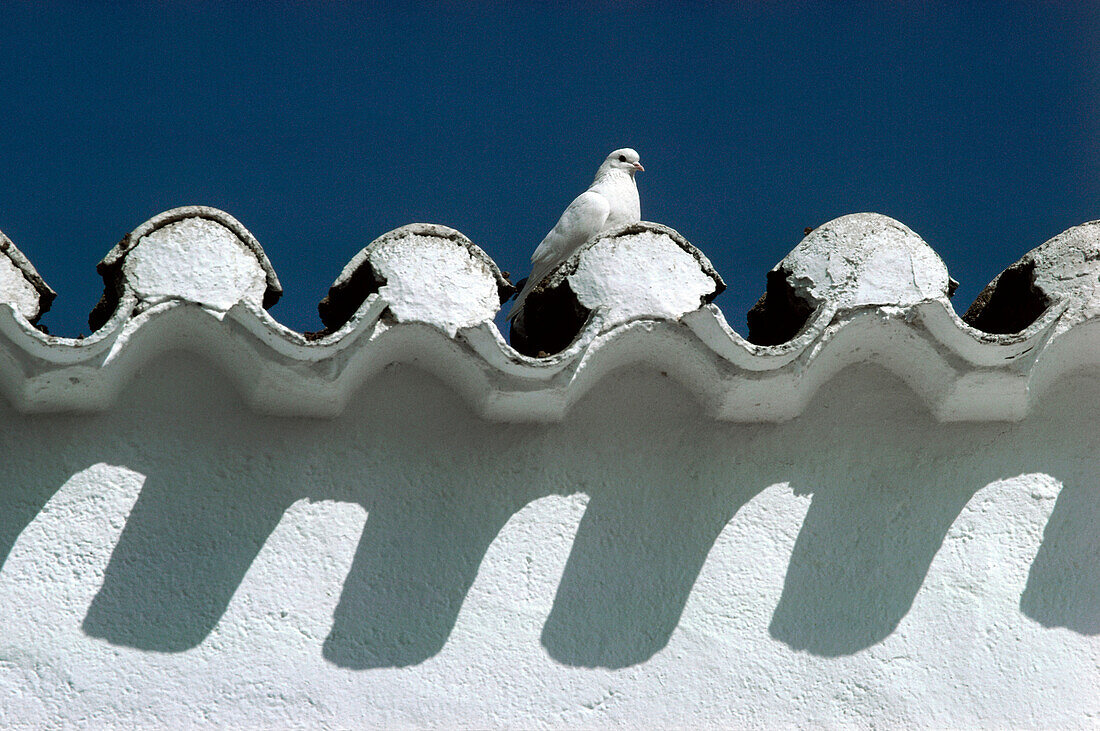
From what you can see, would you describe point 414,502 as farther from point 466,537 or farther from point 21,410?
point 21,410

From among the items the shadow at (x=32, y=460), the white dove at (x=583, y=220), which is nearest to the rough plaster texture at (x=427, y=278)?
the white dove at (x=583, y=220)

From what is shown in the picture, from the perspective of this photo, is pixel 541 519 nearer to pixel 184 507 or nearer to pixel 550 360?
pixel 550 360

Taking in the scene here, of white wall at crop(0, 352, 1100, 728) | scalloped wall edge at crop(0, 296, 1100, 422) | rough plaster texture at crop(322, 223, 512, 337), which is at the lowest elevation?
white wall at crop(0, 352, 1100, 728)

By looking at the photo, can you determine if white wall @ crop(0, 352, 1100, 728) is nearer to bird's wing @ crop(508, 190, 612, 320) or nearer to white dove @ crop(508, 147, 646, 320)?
white dove @ crop(508, 147, 646, 320)

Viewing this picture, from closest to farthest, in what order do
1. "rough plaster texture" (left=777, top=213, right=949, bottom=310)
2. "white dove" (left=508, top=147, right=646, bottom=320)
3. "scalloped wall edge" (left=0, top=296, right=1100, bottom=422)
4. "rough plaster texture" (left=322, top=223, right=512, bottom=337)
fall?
"scalloped wall edge" (left=0, top=296, right=1100, bottom=422) → "rough plaster texture" (left=322, top=223, right=512, bottom=337) → "rough plaster texture" (left=777, top=213, right=949, bottom=310) → "white dove" (left=508, top=147, right=646, bottom=320)

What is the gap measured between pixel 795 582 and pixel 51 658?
1.59 m

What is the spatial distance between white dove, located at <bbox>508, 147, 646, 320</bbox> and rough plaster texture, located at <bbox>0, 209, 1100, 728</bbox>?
0.51 metres

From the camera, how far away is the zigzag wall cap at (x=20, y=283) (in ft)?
8.67

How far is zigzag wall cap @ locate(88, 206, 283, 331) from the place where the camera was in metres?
2.59

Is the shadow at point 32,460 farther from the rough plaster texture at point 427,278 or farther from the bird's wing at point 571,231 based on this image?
the bird's wing at point 571,231

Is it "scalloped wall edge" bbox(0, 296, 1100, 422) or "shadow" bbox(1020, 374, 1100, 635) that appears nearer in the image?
"scalloped wall edge" bbox(0, 296, 1100, 422)

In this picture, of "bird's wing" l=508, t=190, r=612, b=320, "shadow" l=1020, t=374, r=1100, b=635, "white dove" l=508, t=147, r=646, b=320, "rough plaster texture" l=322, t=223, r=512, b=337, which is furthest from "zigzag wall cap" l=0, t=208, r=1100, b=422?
"bird's wing" l=508, t=190, r=612, b=320

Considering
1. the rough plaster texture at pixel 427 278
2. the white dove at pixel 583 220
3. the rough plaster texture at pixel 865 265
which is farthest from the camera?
the white dove at pixel 583 220

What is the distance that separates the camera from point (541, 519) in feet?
8.96
